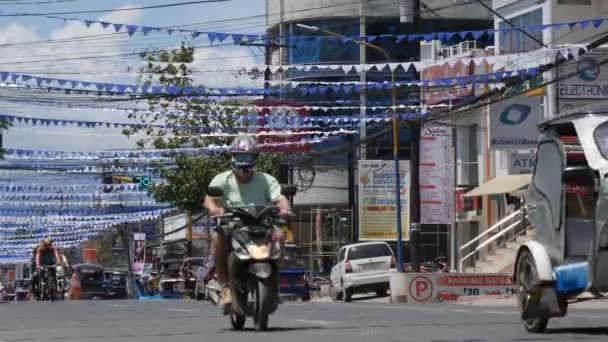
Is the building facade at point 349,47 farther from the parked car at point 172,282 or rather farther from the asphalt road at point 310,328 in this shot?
the asphalt road at point 310,328

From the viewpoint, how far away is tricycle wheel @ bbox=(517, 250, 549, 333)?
12875mm

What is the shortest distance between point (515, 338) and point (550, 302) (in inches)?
20.1

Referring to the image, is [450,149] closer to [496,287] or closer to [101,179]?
[496,287]

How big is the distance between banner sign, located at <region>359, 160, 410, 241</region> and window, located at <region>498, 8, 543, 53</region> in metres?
5.08

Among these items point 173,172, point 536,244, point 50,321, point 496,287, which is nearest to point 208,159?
point 173,172

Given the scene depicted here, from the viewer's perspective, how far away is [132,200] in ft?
211

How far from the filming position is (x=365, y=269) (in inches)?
1634

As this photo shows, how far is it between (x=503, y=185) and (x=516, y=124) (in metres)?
3.26

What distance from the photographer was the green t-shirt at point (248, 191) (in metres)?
13.7

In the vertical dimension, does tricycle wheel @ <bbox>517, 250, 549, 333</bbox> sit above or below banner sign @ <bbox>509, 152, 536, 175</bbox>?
below

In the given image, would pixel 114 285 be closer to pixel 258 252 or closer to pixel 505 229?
pixel 505 229

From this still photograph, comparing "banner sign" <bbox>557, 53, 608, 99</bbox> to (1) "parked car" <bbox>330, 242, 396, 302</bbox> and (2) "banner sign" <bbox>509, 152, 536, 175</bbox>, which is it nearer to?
(2) "banner sign" <bbox>509, 152, 536, 175</bbox>

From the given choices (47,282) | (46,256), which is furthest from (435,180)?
(47,282)

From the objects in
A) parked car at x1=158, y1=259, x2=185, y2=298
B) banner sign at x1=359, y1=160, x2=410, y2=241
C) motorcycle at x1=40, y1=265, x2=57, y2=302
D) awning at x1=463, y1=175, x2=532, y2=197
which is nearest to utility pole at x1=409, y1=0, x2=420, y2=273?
awning at x1=463, y1=175, x2=532, y2=197
